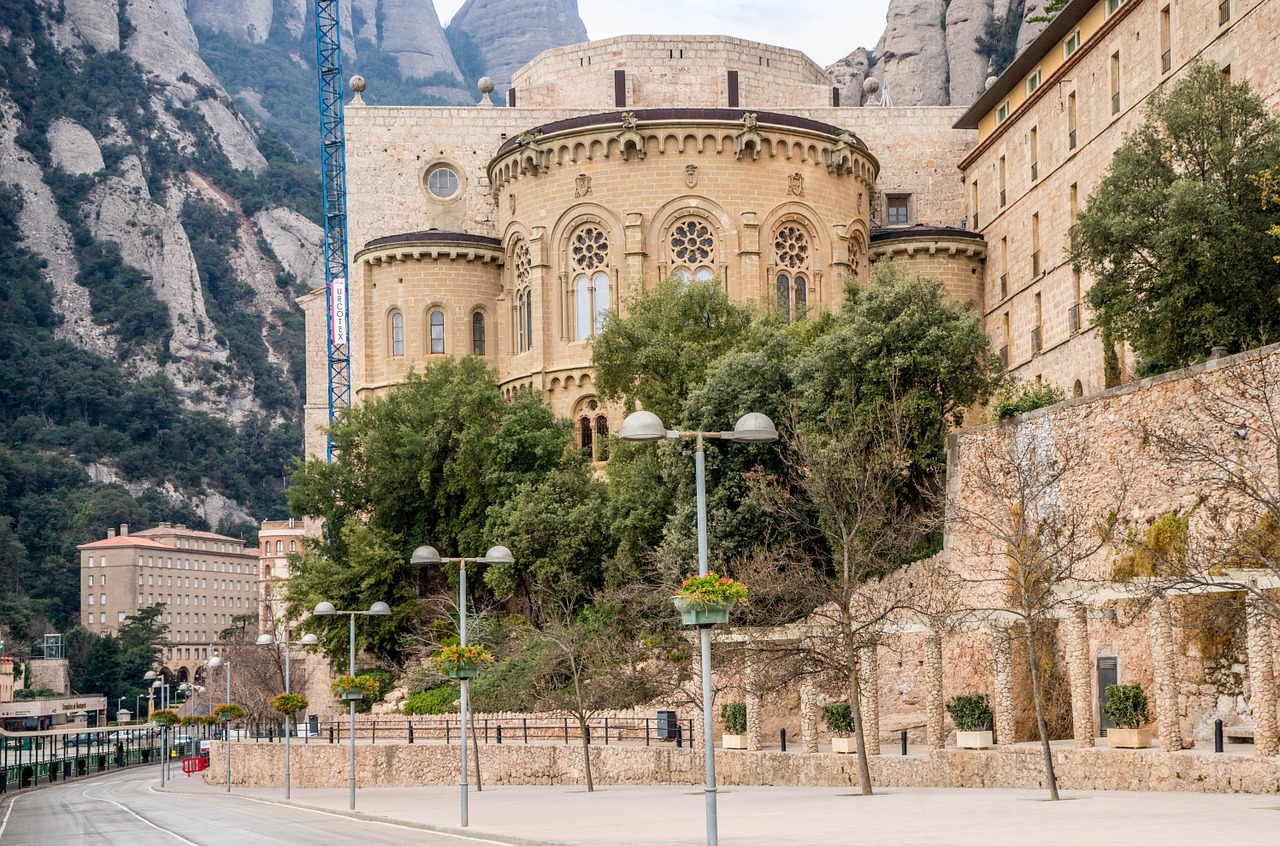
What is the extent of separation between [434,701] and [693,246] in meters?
20.1

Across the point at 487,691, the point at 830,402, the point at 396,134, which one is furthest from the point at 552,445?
the point at 396,134

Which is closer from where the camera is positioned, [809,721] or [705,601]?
[705,601]

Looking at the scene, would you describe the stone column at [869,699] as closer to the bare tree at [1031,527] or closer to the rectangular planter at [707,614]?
the bare tree at [1031,527]

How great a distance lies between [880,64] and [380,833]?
9034 cm

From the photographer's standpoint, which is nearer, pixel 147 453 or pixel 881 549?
pixel 881 549

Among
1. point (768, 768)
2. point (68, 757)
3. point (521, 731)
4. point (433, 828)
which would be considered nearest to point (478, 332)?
point (521, 731)

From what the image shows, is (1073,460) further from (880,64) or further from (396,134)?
(880,64)

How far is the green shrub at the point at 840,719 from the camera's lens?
35.6 metres

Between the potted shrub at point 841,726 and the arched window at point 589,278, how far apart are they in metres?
29.5

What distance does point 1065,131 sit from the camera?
54.4 meters

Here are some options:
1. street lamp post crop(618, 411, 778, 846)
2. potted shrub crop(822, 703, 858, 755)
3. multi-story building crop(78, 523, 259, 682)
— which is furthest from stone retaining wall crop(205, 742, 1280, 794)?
multi-story building crop(78, 523, 259, 682)

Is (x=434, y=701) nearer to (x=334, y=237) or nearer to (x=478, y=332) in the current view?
(x=478, y=332)

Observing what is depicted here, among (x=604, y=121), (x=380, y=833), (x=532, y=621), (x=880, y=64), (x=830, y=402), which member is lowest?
(x=380, y=833)

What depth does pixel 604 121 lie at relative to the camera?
62.5 m
